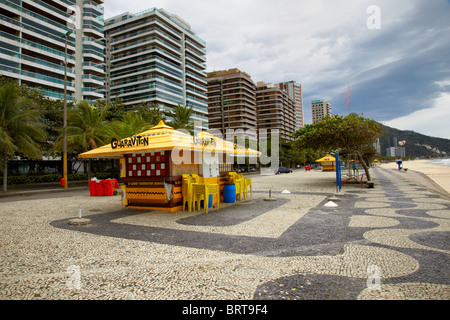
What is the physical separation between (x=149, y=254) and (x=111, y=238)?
1.55 meters

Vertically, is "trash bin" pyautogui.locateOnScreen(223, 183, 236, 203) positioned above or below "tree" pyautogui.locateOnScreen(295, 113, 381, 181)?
below

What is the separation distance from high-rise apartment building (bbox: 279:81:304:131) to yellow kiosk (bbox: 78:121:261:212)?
171893mm

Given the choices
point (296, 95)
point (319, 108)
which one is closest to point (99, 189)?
point (319, 108)

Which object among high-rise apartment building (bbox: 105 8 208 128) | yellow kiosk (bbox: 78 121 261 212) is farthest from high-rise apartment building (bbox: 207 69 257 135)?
yellow kiosk (bbox: 78 121 261 212)

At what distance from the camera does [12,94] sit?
17203 mm

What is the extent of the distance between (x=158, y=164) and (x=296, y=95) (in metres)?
187

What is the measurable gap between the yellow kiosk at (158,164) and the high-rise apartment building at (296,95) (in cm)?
17189

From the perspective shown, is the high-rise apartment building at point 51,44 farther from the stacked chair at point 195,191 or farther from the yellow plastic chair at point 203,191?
the yellow plastic chair at point 203,191

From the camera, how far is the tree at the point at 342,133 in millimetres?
17391

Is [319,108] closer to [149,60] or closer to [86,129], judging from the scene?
[149,60]

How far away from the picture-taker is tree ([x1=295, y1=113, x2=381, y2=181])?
57.1 ft

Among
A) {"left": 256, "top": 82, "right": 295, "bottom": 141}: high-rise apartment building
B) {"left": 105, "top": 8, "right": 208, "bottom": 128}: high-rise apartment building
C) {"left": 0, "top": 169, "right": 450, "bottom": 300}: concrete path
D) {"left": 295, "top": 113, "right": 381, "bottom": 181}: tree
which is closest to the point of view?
{"left": 0, "top": 169, "right": 450, "bottom": 300}: concrete path

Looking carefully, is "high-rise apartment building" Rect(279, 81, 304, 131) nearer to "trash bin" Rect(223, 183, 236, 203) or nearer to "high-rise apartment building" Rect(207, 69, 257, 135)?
"high-rise apartment building" Rect(207, 69, 257, 135)

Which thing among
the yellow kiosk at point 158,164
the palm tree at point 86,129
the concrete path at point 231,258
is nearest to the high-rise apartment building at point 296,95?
the palm tree at point 86,129
